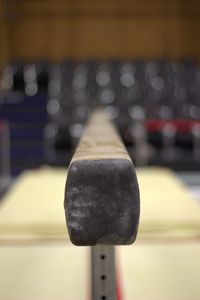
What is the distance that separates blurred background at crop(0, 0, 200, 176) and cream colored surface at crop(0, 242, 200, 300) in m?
3.72

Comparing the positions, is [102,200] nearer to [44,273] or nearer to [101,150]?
[101,150]

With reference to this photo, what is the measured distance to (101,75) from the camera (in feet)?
29.3

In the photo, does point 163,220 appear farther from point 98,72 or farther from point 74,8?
point 74,8

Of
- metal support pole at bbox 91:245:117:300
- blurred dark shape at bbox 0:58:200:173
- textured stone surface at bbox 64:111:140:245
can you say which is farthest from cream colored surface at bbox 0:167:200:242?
blurred dark shape at bbox 0:58:200:173

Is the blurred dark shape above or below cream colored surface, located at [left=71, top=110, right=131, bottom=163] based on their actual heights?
below

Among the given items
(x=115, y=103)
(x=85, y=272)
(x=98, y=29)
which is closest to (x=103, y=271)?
(x=85, y=272)

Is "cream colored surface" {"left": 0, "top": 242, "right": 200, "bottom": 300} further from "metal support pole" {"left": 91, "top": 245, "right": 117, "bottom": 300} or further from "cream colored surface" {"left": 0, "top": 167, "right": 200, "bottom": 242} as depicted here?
"metal support pole" {"left": 91, "top": 245, "right": 117, "bottom": 300}

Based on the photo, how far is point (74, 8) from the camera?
9.94 meters

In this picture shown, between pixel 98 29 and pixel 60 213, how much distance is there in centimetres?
779

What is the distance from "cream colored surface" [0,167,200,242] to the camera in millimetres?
2375

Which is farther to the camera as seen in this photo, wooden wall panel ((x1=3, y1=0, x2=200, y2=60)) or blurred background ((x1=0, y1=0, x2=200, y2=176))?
wooden wall panel ((x1=3, y1=0, x2=200, y2=60))

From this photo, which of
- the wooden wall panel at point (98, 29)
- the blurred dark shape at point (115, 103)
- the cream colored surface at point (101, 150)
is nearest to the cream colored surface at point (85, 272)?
the cream colored surface at point (101, 150)

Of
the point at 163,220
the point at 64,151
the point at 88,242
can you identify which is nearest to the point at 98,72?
the point at 64,151

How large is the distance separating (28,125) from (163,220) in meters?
5.54
